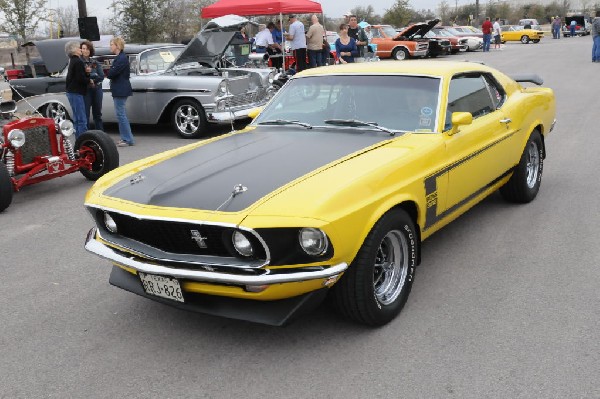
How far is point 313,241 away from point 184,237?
715mm

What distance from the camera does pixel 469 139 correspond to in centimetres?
455

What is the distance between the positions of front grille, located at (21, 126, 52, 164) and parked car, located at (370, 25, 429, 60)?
71.6 ft

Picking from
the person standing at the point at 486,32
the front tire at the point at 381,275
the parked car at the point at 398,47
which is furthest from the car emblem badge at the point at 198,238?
the person standing at the point at 486,32

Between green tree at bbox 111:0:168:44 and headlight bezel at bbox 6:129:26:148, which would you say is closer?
headlight bezel at bbox 6:129:26:148

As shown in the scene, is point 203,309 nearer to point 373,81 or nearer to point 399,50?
point 373,81

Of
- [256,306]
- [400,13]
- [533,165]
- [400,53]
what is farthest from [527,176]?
[400,13]

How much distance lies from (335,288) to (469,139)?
70.5 inches

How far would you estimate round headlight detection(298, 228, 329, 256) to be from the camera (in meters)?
3.10

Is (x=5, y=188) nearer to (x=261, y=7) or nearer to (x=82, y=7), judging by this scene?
(x=261, y=7)

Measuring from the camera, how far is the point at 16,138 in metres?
6.86

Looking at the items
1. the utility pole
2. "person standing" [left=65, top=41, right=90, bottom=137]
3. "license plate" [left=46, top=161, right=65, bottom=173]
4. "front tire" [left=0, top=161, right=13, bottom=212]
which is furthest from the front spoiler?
the utility pole

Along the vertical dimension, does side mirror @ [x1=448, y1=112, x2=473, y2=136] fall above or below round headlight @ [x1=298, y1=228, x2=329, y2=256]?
above

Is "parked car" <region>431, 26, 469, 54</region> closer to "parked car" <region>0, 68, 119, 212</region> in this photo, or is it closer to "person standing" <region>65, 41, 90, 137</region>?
"person standing" <region>65, 41, 90, 137</region>

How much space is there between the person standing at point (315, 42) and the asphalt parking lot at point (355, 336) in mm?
10062
